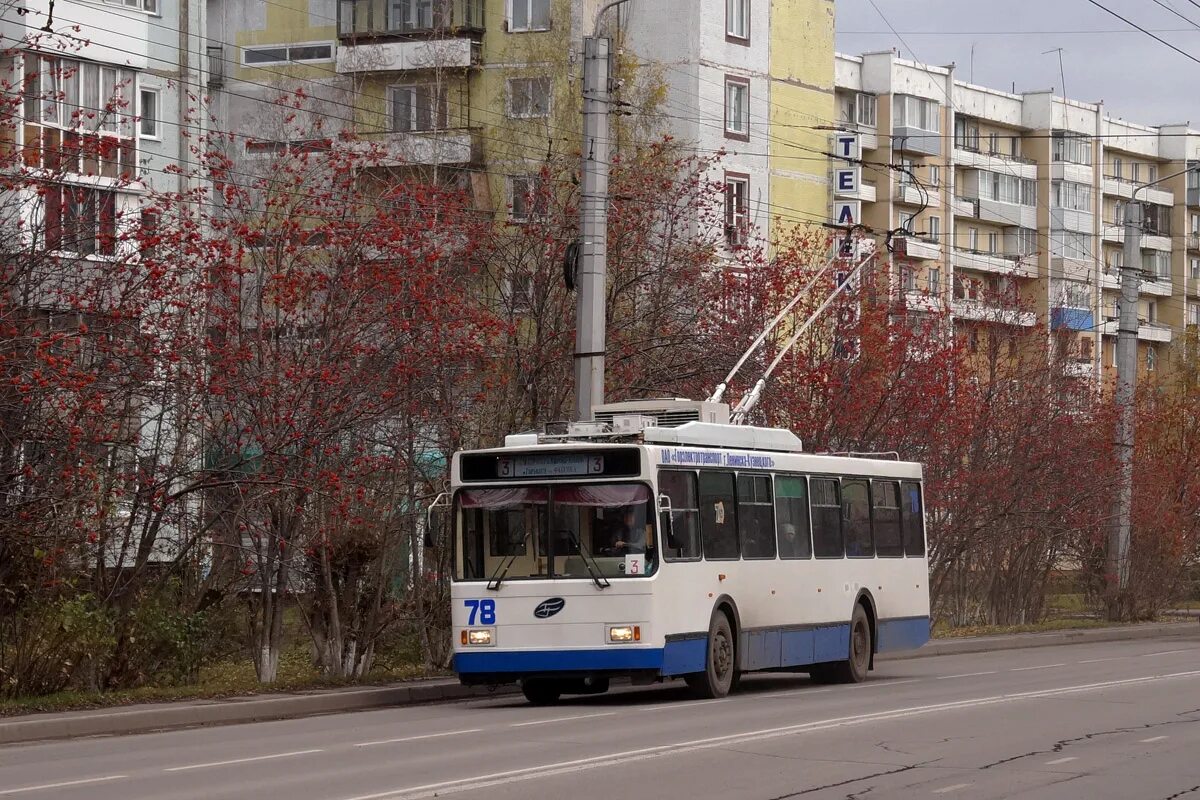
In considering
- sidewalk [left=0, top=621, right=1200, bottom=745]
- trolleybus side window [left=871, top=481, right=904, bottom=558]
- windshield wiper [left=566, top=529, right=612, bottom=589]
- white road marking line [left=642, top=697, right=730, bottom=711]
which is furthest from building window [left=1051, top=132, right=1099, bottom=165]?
windshield wiper [left=566, top=529, right=612, bottom=589]

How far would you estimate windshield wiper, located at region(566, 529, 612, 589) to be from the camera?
2033 cm

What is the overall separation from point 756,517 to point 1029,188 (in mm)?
73701

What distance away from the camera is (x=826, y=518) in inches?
969

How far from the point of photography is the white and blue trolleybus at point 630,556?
20.3 meters

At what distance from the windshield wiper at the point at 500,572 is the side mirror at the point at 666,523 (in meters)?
1.43

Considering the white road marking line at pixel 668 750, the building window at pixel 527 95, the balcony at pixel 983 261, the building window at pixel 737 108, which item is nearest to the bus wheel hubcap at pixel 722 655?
the white road marking line at pixel 668 750

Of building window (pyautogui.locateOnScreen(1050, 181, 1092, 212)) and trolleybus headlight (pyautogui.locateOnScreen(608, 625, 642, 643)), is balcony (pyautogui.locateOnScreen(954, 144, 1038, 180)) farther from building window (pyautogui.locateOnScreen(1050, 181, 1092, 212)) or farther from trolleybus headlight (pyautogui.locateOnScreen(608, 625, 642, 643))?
trolleybus headlight (pyautogui.locateOnScreen(608, 625, 642, 643))

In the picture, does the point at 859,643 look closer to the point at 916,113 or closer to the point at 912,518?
the point at 912,518

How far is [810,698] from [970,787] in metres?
8.87

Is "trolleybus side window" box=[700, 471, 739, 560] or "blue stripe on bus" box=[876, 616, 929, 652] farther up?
"trolleybus side window" box=[700, 471, 739, 560]

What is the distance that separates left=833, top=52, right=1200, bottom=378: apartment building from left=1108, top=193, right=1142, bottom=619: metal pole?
2956cm

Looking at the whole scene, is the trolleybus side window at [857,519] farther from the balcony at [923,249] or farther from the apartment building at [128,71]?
the balcony at [923,249]

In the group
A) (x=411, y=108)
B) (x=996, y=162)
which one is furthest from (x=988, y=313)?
(x=996, y=162)

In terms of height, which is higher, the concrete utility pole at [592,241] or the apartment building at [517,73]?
the apartment building at [517,73]
